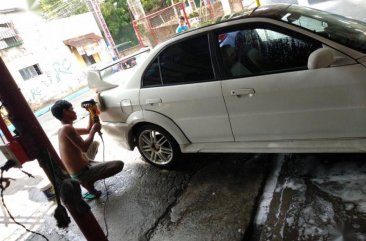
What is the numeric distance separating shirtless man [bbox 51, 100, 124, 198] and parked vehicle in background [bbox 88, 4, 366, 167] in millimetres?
674

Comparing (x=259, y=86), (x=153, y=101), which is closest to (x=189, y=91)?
(x=153, y=101)

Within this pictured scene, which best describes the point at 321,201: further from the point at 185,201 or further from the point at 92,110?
the point at 92,110

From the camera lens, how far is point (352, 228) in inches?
99.8

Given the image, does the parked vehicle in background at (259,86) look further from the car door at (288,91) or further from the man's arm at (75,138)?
the man's arm at (75,138)

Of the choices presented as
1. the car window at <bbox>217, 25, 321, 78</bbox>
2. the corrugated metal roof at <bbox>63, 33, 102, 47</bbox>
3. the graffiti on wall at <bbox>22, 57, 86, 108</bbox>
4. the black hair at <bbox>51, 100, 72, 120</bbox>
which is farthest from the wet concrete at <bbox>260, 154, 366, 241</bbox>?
the corrugated metal roof at <bbox>63, 33, 102, 47</bbox>

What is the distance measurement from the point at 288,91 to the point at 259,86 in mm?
280

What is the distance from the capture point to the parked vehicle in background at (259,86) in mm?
2736

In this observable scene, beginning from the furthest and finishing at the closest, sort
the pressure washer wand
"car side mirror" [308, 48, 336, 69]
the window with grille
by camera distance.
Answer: the window with grille < the pressure washer wand < "car side mirror" [308, 48, 336, 69]

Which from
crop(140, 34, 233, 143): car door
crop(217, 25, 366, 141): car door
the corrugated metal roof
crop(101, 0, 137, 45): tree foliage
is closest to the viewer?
crop(217, 25, 366, 141): car door

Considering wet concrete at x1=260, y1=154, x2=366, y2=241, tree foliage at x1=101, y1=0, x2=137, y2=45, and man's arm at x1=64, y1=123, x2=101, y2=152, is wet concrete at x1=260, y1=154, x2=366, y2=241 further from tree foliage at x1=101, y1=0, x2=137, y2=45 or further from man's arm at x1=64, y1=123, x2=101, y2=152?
tree foliage at x1=101, y1=0, x2=137, y2=45

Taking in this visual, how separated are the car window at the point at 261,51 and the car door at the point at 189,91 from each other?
0.22 m

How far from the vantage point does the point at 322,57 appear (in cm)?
255

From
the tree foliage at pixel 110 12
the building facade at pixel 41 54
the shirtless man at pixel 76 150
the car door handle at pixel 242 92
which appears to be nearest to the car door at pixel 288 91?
the car door handle at pixel 242 92

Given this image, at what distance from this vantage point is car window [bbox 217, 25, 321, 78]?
2867 mm
